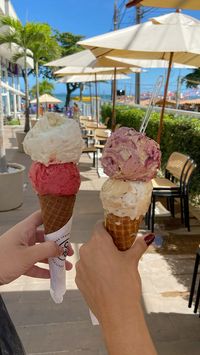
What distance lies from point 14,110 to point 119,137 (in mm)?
28621

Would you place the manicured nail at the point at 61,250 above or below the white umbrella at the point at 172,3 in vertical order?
below

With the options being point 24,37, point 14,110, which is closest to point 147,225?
point 24,37

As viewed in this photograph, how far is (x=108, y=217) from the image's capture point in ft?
3.41

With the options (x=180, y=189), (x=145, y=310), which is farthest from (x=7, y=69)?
(x=145, y=310)

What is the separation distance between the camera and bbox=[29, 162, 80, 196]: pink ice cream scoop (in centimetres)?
114

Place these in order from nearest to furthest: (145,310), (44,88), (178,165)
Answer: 1. (145,310)
2. (178,165)
3. (44,88)

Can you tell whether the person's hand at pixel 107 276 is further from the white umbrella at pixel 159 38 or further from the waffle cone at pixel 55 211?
the white umbrella at pixel 159 38

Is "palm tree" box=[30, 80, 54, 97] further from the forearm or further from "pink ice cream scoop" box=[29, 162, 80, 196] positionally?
the forearm

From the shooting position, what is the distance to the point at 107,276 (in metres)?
0.84

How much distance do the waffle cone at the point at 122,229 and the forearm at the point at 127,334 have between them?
17cm

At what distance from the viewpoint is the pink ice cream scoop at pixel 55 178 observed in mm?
1142

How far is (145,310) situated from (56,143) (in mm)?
2081

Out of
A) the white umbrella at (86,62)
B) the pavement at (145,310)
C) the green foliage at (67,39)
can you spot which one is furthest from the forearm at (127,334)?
the green foliage at (67,39)

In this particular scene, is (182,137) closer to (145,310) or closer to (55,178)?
(145,310)
